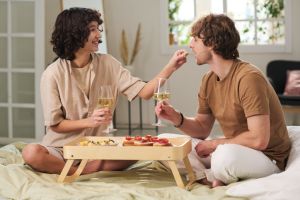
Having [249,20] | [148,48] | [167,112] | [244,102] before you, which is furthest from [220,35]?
[249,20]

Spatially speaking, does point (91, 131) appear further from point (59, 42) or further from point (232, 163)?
point (232, 163)

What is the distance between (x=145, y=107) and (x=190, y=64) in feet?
2.62

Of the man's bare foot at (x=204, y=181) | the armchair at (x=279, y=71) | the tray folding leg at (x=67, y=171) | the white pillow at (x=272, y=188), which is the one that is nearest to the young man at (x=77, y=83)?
the tray folding leg at (x=67, y=171)

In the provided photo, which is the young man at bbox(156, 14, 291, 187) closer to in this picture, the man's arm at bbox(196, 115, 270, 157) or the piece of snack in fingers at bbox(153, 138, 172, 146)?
the man's arm at bbox(196, 115, 270, 157)

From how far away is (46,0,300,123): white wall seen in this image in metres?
6.27

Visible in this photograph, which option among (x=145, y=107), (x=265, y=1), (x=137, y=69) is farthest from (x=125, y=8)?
(x=265, y=1)

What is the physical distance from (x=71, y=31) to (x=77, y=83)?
0.97 ft

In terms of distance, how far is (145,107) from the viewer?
6336 millimetres

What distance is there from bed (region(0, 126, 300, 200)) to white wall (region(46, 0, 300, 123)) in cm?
355

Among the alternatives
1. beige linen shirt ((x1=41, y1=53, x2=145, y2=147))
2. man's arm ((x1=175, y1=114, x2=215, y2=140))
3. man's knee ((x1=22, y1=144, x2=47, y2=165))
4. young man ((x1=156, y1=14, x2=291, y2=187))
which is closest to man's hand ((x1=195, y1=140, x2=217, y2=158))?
young man ((x1=156, y1=14, x2=291, y2=187))

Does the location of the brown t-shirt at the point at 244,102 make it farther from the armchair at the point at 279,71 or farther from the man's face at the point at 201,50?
the armchair at the point at 279,71

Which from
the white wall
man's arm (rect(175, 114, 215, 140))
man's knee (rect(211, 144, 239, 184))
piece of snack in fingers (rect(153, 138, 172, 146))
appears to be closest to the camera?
man's knee (rect(211, 144, 239, 184))

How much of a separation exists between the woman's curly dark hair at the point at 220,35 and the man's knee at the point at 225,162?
1.54ft

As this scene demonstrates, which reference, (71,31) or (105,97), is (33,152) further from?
(71,31)
